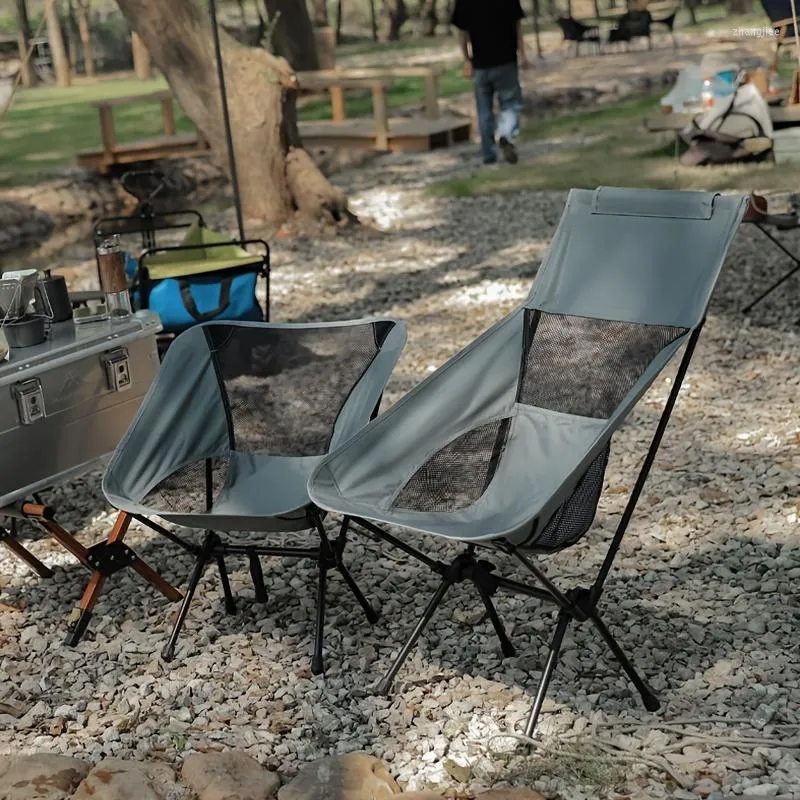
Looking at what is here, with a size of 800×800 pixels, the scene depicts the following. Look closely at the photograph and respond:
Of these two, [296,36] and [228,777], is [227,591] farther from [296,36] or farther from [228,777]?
[296,36]

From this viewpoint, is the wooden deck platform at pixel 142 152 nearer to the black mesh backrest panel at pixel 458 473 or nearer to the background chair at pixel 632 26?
the background chair at pixel 632 26

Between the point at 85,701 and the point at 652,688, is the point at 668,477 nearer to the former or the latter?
the point at 652,688

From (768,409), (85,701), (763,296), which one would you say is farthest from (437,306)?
(85,701)

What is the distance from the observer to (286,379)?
325 cm

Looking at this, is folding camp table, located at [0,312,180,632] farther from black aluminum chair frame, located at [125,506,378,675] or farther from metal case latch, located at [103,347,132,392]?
black aluminum chair frame, located at [125,506,378,675]

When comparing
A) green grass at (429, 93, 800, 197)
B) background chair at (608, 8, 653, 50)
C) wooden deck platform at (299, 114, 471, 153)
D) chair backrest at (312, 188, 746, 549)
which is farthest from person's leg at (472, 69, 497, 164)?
background chair at (608, 8, 653, 50)

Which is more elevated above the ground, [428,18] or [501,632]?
[428,18]

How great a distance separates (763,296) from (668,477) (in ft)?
6.06

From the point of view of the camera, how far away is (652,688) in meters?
2.72

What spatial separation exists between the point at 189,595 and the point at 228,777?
2.17ft

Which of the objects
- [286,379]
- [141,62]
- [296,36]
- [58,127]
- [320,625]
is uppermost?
[296,36]

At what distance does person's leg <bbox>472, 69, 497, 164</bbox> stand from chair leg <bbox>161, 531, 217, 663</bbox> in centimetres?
755

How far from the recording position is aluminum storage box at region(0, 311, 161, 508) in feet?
10.8

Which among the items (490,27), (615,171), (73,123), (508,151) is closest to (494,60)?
(490,27)
